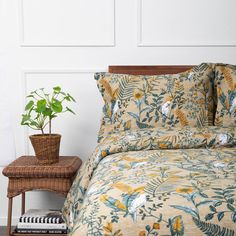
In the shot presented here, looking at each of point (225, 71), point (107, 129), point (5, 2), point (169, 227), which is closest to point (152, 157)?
point (169, 227)

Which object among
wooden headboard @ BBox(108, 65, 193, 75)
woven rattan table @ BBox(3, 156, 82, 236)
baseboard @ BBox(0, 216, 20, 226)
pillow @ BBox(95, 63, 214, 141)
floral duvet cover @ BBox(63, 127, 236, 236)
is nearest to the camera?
floral duvet cover @ BBox(63, 127, 236, 236)

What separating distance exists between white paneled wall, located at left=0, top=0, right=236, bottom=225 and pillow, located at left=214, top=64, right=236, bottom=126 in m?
0.49

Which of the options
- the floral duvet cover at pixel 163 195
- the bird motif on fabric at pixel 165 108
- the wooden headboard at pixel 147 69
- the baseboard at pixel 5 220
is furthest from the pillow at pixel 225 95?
the baseboard at pixel 5 220

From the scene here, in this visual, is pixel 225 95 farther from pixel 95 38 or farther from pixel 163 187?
pixel 163 187

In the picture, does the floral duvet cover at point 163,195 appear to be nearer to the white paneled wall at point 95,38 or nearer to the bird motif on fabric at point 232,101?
the bird motif on fabric at point 232,101

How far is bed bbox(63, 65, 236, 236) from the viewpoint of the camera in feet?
4.18

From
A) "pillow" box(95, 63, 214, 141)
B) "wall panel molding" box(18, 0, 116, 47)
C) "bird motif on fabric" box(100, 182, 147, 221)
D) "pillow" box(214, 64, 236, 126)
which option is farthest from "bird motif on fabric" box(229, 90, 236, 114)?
"bird motif on fabric" box(100, 182, 147, 221)

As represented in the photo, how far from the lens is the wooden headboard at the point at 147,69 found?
3.14 m

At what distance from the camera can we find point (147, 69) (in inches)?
124

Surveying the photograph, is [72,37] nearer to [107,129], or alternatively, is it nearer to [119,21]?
[119,21]

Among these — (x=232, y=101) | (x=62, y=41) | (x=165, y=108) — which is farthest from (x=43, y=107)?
(x=232, y=101)

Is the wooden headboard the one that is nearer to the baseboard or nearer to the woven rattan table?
the woven rattan table

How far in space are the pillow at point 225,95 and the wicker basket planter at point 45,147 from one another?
3.10ft

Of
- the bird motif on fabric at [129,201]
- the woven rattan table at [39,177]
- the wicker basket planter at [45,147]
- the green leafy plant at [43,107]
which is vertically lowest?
the woven rattan table at [39,177]
